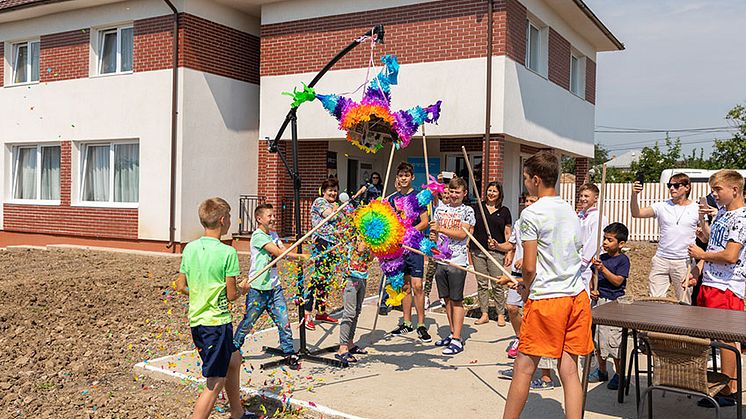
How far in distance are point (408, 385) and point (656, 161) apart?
3727 cm

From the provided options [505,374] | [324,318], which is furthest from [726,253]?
[324,318]

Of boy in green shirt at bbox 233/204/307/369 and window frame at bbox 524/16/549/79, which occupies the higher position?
window frame at bbox 524/16/549/79

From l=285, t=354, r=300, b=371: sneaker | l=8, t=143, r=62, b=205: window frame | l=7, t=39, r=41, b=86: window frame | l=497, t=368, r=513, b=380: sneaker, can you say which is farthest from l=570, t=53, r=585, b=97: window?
l=7, t=39, r=41, b=86: window frame

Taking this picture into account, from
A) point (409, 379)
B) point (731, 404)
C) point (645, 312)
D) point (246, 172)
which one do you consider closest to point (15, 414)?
point (409, 379)

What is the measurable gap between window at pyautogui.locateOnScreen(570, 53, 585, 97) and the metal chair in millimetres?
14413

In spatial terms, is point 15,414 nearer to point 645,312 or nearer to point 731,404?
point 645,312

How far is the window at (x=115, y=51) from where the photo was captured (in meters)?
15.4

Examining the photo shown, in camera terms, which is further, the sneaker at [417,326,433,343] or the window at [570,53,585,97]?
the window at [570,53,585,97]

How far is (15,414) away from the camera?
199 inches

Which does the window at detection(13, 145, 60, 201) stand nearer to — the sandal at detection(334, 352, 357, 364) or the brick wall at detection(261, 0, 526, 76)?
the brick wall at detection(261, 0, 526, 76)

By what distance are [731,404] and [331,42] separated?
10869 mm

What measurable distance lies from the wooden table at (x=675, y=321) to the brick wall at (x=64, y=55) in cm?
1444

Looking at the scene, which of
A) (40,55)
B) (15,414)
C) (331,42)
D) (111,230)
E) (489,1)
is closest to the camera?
(15,414)

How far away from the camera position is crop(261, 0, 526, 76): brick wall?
12.5 m
